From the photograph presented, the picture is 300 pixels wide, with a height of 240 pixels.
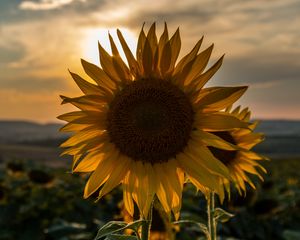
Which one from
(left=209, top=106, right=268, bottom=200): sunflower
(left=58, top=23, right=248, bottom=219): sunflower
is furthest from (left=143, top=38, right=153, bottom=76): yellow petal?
(left=209, top=106, right=268, bottom=200): sunflower

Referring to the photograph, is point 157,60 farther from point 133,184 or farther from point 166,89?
point 133,184

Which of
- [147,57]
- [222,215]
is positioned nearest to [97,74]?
[147,57]

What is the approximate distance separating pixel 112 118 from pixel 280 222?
6.31 m

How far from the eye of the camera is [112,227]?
2.86 m

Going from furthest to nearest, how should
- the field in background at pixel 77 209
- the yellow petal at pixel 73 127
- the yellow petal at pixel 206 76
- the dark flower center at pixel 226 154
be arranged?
1. the field in background at pixel 77 209
2. the dark flower center at pixel 226 154
3. the yellow petal at pixel 73 127
4. the yellow petal at pixel 206 76

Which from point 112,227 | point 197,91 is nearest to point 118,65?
point 197,91

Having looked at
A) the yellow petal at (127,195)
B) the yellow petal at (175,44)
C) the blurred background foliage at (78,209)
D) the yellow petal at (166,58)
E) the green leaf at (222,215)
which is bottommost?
the blurred background foliage at (78,209)

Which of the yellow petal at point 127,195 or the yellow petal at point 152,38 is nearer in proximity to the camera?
the yellow petal at point 152,38

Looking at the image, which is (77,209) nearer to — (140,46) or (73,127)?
(73,127)

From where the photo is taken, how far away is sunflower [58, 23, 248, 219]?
2.87 metres

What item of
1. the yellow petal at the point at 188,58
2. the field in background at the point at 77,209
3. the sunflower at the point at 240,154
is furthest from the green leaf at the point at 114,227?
the field in background at the point at 77,209

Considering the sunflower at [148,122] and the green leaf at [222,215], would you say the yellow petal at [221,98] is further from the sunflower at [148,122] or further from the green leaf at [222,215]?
the green leaf at [222,215]

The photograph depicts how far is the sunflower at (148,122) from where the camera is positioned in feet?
9.40

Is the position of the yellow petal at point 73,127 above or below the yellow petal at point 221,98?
below
